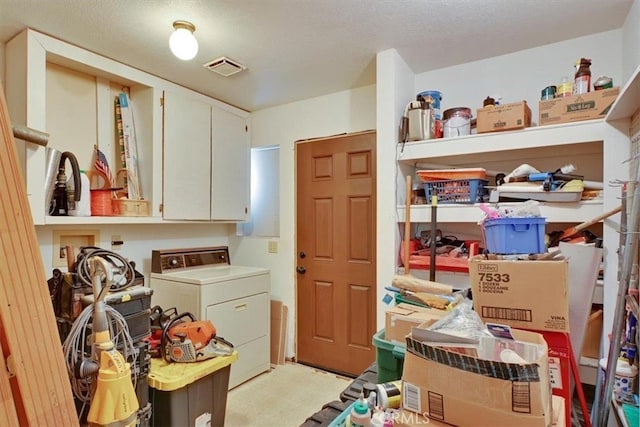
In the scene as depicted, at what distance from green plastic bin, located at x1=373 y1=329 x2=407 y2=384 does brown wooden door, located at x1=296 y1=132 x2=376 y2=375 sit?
1.25 meters

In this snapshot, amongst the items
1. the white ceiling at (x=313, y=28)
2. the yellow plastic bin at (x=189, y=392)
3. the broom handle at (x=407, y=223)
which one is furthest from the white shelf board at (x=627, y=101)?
the yellow plastic bin at (x=189, y=392)

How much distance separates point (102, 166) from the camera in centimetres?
261

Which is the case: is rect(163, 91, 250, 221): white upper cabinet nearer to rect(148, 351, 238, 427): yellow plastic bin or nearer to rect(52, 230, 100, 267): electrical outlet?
rect(52, 230, 100, 267): electrical outlet

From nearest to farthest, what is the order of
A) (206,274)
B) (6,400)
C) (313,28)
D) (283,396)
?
(6,400)
(313,28)
(283,396)
(206,274)

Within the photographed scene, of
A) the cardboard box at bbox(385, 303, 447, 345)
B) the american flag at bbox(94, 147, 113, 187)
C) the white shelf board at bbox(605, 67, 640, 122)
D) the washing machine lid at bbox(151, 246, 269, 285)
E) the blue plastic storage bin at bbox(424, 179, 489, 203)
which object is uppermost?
the white shelf board at bbox(605, 67, 640, 122)

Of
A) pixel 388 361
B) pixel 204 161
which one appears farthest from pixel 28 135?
pixel 388 361

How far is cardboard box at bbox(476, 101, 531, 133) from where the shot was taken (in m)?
2.14

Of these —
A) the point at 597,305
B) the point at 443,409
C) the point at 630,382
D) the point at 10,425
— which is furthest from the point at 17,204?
the point at 597,305

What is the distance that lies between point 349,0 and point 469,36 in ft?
2.82

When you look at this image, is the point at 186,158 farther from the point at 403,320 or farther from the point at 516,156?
the point at 516,156

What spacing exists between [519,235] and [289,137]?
2.37 m

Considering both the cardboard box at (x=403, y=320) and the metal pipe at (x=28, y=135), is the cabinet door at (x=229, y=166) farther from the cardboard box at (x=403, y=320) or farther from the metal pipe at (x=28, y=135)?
the cardboard box at (x=403, y=320)

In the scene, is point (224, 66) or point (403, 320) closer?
point (403, 320)

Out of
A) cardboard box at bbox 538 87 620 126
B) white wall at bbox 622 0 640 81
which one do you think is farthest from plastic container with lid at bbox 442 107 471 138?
white wall at bbox 622 0 640 81
